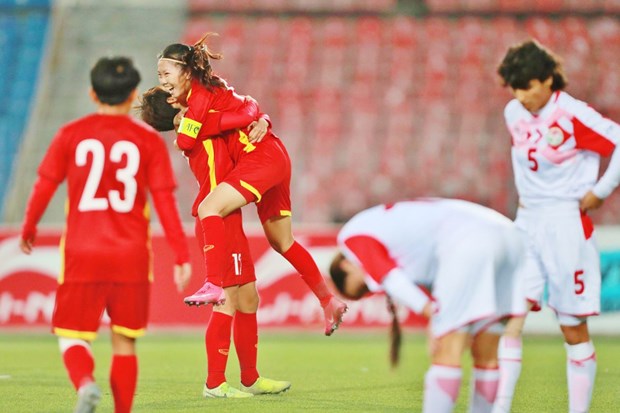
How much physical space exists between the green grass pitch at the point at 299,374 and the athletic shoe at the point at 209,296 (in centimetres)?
53

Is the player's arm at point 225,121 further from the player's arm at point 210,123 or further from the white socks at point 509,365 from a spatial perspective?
the white socks at point 509,365

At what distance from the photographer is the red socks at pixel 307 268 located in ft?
21.8

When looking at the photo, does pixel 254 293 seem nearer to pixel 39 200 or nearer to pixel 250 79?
pixel 39 200

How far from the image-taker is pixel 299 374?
26.9 feet

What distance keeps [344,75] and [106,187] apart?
43.3 feet

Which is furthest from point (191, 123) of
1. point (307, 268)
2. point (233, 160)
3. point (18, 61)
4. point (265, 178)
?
point (18, 61)

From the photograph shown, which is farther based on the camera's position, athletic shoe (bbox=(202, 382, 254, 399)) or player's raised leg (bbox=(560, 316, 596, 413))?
athletic shoe (bbox=(202, 382, 254, 399))

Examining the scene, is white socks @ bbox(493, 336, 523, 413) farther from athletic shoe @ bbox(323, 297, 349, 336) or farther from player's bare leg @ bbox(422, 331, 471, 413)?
athletic shoe @ bbox(323, 297, 349, 336)

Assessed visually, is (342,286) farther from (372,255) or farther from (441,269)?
(441,269)

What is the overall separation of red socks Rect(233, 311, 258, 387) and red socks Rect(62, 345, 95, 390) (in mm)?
1852

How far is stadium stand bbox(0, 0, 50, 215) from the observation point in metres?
16.8

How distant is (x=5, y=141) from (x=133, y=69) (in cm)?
1239

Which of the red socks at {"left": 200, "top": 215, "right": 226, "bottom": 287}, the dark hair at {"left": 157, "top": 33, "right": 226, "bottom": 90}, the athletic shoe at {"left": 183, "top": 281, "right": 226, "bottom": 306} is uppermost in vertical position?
the dark hair at {"left": 157, "top": 33, "right": 226, "bottom": 90}

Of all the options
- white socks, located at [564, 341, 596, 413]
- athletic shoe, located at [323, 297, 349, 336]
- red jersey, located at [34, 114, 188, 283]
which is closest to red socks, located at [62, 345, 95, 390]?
red jersey, located at [34, 114, 188, 283]
